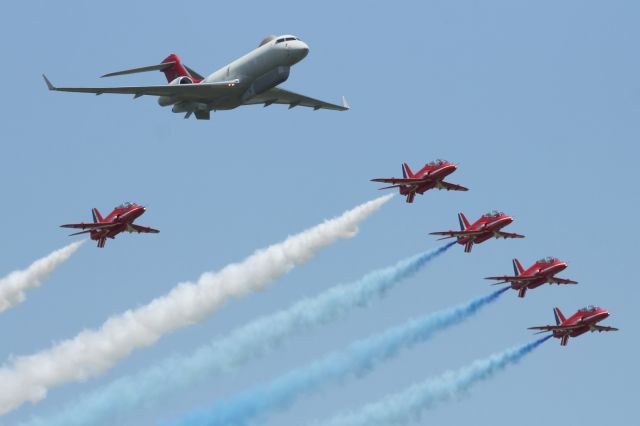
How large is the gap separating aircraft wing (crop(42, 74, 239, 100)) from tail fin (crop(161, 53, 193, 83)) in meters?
10.7

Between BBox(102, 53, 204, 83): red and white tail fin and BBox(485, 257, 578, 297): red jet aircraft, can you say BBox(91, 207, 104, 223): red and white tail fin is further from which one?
BBox(485, 257, 578, 297): red jet aircraft

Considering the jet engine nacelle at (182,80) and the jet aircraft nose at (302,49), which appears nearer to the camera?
the jet aircraft nose at (302,49)

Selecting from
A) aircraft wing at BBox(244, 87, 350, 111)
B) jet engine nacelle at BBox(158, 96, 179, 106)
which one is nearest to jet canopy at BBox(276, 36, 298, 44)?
aircraft wing at BBox(244, 87, 350, 111)

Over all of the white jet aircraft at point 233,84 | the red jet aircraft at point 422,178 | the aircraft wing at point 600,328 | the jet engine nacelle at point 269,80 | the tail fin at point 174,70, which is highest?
the tail fin at point 174,70

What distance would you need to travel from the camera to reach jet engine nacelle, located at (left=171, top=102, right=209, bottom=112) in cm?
10194

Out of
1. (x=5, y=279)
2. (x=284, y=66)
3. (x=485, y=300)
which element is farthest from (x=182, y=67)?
(x=485, y=300)

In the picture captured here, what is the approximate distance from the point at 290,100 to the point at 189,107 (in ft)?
42.9

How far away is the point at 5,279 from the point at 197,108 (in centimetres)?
2021

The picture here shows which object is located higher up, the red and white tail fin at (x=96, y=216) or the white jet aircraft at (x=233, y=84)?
the white jet aircraft at (x=233, y=84)

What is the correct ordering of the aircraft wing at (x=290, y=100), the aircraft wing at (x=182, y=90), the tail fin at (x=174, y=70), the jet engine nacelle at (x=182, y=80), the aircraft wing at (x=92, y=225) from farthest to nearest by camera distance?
the tail fin at (x=174, y=70), the aircraft wing at (x=290, y=100), the jet engine nacelle at (x=182, y=80), the aircraft wing at (x=182, y=90), the aircraft wing at (x=92, y=225)

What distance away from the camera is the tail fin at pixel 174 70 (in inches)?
4434

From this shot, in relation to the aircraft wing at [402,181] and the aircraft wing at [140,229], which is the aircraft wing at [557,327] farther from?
the aircraft wing at [140,229]

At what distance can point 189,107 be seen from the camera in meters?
102

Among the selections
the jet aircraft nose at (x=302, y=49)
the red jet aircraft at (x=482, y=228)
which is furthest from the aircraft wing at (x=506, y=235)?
the jet aircraft nose at (x=302, y=49)
